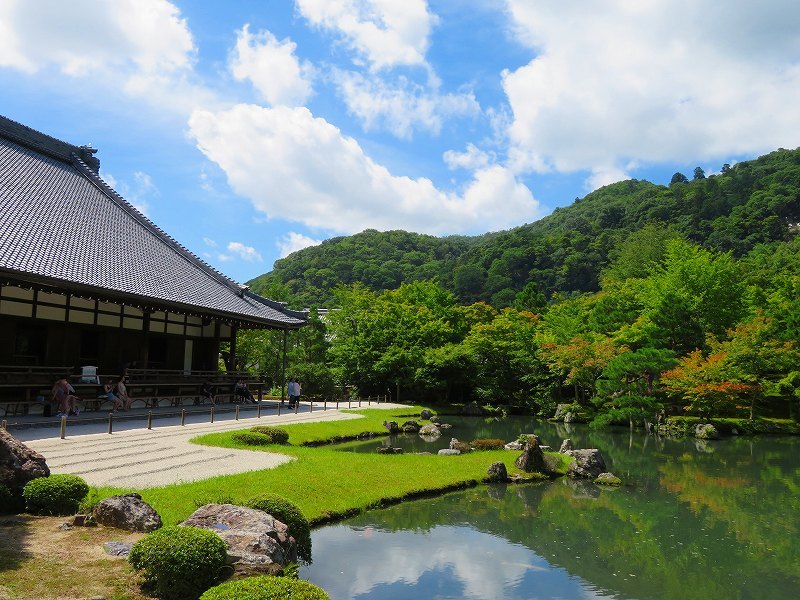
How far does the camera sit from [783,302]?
33.2 metres

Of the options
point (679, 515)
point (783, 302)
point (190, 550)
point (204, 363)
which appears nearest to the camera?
point (190, 550)

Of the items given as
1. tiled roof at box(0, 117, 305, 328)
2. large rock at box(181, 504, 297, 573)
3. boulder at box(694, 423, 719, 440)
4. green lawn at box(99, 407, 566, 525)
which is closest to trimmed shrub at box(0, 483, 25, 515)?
green lawn at box(99, 407, 566, 525)

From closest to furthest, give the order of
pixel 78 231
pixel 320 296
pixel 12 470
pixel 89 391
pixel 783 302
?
pixel 12 470 → pixel 89 391 → pixel 78 231 → pixel 783 302 → pixel 320 296

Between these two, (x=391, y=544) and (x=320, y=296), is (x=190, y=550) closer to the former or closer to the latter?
(x=391, y=544)

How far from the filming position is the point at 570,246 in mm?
90000

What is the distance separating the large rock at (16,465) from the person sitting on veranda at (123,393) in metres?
12.8

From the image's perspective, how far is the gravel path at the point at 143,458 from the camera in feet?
36.1

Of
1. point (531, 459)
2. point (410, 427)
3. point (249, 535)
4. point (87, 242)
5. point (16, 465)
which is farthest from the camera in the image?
point (410, 427)

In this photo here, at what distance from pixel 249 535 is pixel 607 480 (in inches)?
480

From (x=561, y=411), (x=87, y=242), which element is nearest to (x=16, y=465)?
(x=87, y=242)

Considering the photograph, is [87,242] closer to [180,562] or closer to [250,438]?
[250,438]

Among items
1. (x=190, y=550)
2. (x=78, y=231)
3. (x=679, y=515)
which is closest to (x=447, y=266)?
(x=78, y=231)

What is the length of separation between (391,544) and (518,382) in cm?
2873

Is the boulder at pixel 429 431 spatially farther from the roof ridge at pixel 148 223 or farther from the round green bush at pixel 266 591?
the round green bush at pixel 266 591
